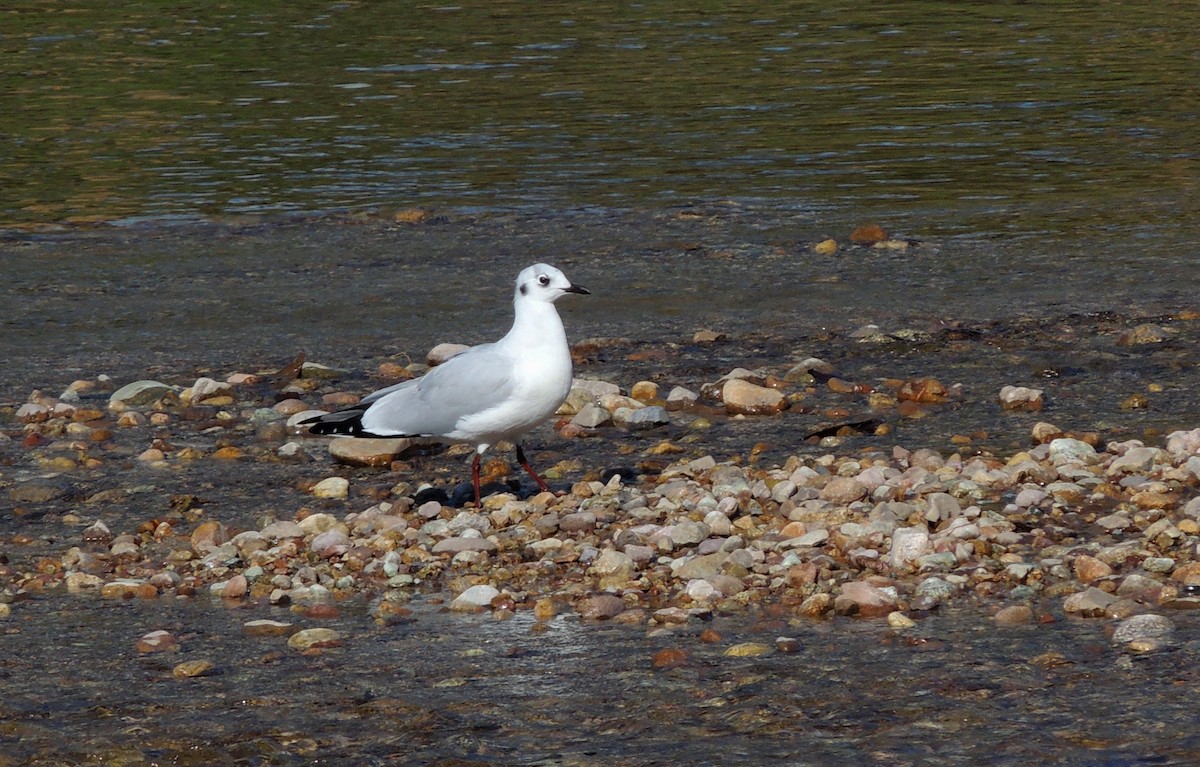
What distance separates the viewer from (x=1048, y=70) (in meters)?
19.6

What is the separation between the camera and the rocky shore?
5.63m

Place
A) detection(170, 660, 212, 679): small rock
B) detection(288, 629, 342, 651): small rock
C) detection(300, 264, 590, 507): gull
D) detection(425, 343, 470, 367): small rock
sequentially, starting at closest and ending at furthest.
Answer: detection(170, 660, 212, 679): small rock → detection(288, 629, 342, 651): small rock → detection(300, 264, 590, 507): gull → detection(425, 343, 470, 367): small rock

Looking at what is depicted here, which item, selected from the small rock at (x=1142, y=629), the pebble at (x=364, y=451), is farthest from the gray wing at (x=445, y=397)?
the small rock at (x=1142, y=629)

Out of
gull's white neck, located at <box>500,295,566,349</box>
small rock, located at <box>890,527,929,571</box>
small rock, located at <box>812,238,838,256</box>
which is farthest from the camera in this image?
small rock, located at <box>812,238,838,256</box>

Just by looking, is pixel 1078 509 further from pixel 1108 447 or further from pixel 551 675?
pixel 551 675

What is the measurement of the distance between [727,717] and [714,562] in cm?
127

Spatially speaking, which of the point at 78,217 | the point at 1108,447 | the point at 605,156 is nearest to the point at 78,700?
the point at 1108,447

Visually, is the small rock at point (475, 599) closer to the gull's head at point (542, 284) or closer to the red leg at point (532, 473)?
the red leg at point (532, 473)

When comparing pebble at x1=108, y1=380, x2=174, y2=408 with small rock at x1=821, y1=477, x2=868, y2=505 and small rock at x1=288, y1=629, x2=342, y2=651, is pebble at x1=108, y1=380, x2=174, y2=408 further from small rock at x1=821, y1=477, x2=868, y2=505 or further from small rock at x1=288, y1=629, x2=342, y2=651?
small rock at x1=821, y1=477, x2=868, y2=505

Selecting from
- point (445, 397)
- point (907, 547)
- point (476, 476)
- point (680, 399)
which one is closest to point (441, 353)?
point (680, 399)

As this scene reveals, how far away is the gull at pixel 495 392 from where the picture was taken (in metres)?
6.82

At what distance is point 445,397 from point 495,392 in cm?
26

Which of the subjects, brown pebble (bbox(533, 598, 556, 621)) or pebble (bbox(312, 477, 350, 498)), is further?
pebble (bbox(312, 477, 350, 498))

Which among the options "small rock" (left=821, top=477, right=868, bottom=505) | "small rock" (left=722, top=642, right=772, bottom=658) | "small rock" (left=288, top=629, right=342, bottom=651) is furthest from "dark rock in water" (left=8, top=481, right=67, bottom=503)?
"small rock" (left=722, top=642, right=772, bottom=658)
